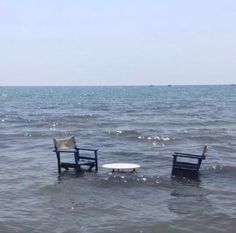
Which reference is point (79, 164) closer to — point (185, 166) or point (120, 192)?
point (120, 192)

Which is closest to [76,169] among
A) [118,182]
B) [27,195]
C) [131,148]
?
[118,182]

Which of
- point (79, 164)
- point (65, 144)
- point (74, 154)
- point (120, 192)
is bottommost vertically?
point (120, 192)

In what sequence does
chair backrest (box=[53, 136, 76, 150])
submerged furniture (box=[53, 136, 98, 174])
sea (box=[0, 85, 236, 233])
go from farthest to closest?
chair backrest (box=[53, 136, 76, 150])
submerged furniture (box=[53, 136, 98, 174])
sea (box=[0, 85, 236, 233])

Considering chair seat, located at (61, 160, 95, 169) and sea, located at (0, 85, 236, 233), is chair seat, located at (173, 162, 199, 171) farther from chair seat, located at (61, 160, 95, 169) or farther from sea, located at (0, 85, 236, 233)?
chair seat, located at (61, 160, 95, 169)

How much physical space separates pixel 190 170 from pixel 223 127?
73.8 ft

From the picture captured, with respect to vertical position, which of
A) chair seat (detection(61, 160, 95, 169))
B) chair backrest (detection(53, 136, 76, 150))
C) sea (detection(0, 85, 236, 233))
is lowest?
sea (detection(0, 85, 236, 233))

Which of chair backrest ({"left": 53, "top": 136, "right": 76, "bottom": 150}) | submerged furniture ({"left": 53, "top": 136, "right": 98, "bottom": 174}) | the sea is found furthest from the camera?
chair backrest ({"left": 53, "top": 136, "right": 76, "bottom": 150})

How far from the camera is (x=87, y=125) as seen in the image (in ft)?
150

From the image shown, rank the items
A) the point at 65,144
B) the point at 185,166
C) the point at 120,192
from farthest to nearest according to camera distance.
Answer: the point at 65,144 → the point at 185,166 → the point at 120,192

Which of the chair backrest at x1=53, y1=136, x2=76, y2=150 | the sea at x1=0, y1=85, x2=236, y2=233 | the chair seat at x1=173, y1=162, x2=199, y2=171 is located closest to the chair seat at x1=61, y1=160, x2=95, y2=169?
the sea at x1=0, y1=85, x2=236, y2=233

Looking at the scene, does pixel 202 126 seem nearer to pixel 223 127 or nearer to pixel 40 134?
pixel 223 127

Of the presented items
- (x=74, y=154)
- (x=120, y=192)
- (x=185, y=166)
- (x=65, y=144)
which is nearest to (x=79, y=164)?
(x=74, y=154)

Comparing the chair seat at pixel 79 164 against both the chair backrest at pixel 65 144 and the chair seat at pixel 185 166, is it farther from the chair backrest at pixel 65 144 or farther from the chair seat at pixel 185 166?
the chair seat at pixel 185 166

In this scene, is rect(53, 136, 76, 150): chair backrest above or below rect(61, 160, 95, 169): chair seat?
above
